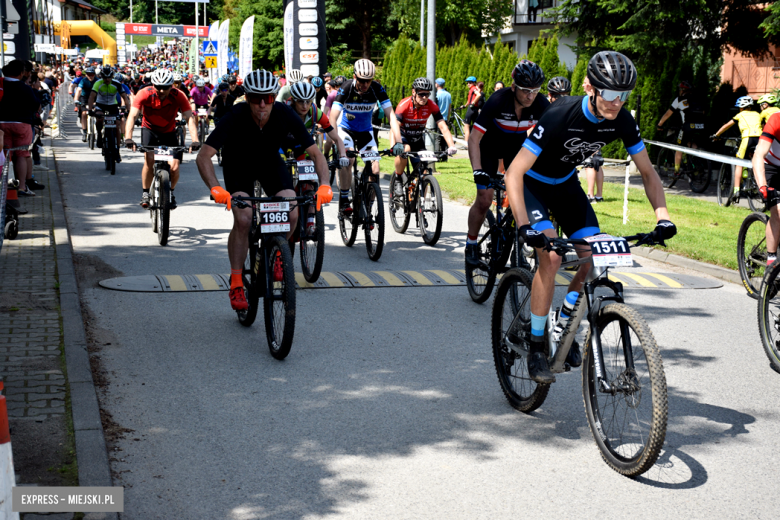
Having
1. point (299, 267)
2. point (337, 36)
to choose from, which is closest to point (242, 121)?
point (299, 267)

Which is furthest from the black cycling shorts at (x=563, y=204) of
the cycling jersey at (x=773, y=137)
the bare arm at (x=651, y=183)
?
the cycling jersey at (x=773, y=137)

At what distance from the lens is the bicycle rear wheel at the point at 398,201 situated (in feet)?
38.0

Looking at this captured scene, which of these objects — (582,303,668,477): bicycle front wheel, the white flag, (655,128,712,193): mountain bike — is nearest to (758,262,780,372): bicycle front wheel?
(582,303,668,477): bicycle front wheel

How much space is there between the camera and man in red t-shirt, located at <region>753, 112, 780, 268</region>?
7129 millimetres

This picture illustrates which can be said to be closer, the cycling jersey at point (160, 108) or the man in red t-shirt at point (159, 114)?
the man in red t-shirt at point (159, 114)

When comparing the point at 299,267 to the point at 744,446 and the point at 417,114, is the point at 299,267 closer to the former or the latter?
the point at 417,114

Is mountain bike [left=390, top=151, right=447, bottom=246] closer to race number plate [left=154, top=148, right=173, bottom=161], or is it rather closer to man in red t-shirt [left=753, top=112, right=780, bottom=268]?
race number plate [left=154, top=148, right=173, bottom=161]

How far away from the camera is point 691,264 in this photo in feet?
33.4

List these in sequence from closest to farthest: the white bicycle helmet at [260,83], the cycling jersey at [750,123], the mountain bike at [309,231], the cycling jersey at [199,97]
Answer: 1. the white bicycle helmet at [260,83]
2. the mountain bike at [309,231]
3. the cycling jersey at [750,123]
4. the cycling jersey at [199,97]

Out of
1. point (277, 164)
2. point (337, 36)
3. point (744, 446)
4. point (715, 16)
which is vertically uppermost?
point (337, 36)

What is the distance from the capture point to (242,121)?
22.3 feet

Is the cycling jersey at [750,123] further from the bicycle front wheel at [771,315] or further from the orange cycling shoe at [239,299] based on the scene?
the orange cycling shoe at [239,299]

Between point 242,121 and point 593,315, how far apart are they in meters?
3.47

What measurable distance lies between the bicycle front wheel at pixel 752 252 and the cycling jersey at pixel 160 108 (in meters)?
6.79
